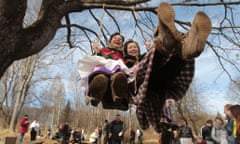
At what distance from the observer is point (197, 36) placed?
7.22 ft

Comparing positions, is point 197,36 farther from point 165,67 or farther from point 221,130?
point 221,130

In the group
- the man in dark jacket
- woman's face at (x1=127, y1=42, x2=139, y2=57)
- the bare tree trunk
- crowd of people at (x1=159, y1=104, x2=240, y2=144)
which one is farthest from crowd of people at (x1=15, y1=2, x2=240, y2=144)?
the bare tree trunk

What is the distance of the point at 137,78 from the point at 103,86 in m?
0.38

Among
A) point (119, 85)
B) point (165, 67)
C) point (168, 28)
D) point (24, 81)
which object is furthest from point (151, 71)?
point (24, 81)

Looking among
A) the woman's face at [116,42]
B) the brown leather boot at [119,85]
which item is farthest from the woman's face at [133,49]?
the brown leather boot at [119,85]

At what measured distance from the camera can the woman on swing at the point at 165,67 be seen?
2.23 meters

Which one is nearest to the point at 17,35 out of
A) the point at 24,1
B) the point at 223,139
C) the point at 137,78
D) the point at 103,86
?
the point at 24,1

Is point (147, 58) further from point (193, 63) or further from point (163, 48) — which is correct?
point (193, 63)

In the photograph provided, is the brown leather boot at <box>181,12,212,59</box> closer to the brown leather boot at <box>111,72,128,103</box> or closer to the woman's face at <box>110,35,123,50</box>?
the brown leather boot at <box>111,72,128,103</box>

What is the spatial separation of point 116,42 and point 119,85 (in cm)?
86

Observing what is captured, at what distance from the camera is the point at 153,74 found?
2754 millimetres

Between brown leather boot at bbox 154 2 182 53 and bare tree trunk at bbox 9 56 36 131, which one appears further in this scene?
bare tree trunk at bbox 9 56 36 131

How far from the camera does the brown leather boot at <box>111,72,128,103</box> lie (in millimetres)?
2928

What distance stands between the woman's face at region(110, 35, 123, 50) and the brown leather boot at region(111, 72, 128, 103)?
0.69m
